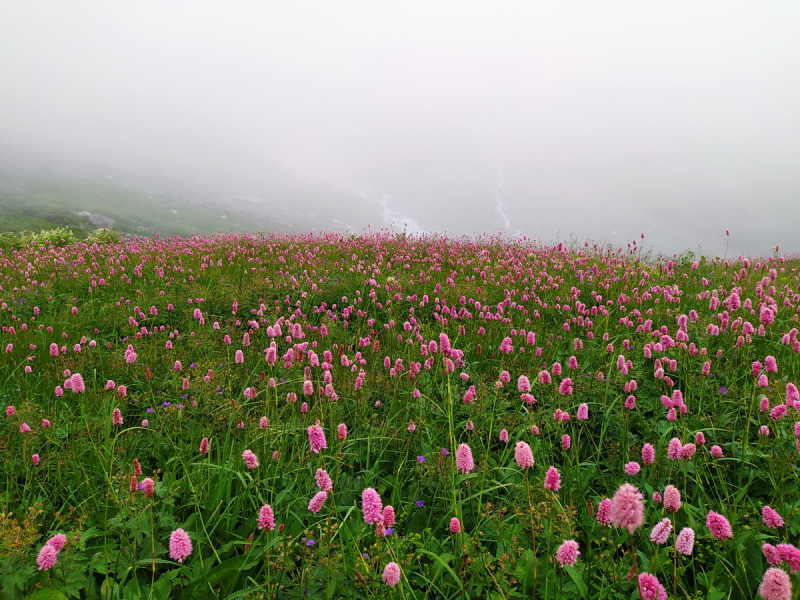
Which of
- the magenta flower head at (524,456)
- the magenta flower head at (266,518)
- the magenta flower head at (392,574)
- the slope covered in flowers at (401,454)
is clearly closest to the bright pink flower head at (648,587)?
the slope covered in flowers at (401,454)

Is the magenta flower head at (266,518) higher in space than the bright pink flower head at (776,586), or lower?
lower

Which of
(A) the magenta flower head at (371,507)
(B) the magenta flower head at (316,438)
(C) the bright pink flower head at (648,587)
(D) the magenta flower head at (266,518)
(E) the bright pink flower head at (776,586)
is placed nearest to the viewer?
(E) the bright pink flower head at (776,586)

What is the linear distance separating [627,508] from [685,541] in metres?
0.46

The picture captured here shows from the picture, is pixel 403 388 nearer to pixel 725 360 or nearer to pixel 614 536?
pixel 614 536

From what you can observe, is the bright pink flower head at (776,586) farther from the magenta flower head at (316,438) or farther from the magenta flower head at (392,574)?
the magenta flower head at (316,438)

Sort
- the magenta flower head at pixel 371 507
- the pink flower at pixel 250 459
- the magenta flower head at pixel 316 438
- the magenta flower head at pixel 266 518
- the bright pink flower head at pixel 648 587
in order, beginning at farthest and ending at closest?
the pink flower at pixel 250 459, the magenta flower head at pixel 316 438, the magenta flower head at pixel 266 518, the magenta flower head at pixel 371 507, the bright pink flower head at pixel 648 587

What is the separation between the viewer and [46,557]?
1382 millimetres

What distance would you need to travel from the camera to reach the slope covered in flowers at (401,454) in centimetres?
164

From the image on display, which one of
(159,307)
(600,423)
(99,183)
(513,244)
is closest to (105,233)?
(159,307)

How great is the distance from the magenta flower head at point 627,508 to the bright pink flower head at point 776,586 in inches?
16.0

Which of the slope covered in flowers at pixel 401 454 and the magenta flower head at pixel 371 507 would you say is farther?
the slope covered in flowers at pixel 401 454

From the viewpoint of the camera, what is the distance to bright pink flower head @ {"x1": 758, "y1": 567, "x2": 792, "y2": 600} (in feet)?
3.68

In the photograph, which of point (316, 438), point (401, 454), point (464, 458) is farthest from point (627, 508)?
point (401, 454)

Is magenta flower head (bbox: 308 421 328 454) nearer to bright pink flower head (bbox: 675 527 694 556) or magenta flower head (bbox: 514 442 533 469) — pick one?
magenta flower head (bbox: 514 442 533 469)
